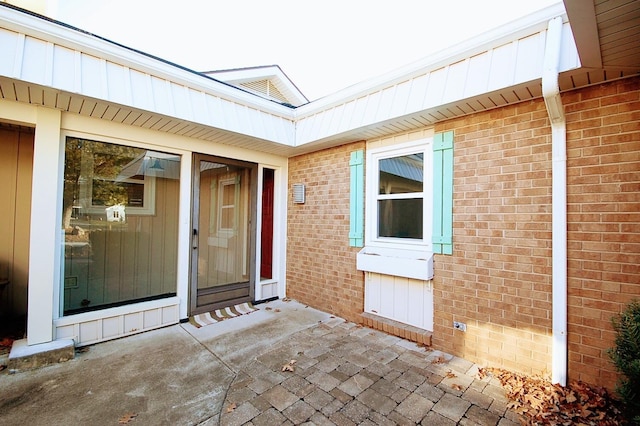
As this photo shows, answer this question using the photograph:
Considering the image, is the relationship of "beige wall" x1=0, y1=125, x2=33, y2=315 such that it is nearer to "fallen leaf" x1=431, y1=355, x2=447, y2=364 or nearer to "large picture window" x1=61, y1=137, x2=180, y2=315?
"large picture window" x1=61, y1=137, x2=180, y2=315

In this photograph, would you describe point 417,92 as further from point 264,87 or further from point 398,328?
point 264,87

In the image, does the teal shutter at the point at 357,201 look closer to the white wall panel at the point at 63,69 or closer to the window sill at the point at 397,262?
the window sill at the point at 397,262

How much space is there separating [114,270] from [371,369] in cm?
338

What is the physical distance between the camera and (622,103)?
2275mm

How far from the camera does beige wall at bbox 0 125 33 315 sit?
3705mm

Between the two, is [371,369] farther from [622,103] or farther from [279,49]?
[279,49]

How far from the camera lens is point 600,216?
2328mm

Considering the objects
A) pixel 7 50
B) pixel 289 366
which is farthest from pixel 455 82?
pixel 7 50

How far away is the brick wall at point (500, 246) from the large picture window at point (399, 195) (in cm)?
38

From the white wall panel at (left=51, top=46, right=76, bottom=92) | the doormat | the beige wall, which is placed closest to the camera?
the white wall panel at (left=51, top=46, right=76, bottom=92)

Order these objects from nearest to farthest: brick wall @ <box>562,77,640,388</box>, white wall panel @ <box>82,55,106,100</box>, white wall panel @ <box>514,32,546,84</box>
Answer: brick wall @ <box>562,77,640,388</box> < white wall panel @ <box>514,32,546,84</box> < white wall panel @ <box>82,55,106,100</box>

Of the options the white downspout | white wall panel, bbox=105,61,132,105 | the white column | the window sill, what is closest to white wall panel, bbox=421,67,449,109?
the white downspout

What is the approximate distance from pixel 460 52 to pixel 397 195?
1.72 metres

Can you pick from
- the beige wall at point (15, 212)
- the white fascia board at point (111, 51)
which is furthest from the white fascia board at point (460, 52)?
the beige wall at point (15, 212)
